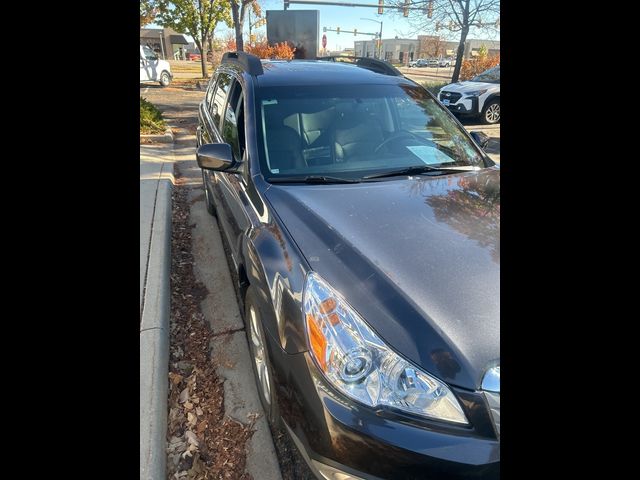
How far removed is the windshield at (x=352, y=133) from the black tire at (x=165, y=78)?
18.7 m

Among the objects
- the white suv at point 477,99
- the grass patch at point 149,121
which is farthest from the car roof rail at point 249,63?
the white suv at point 477,99

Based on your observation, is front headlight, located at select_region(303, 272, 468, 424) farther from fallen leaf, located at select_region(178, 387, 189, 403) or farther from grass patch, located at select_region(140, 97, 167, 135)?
grass patch, located at select_region(140, 97, 167, 135)

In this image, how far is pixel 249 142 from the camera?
2629 mm

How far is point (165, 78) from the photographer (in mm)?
19359

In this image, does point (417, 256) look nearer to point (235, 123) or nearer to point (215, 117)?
point (235, 123)

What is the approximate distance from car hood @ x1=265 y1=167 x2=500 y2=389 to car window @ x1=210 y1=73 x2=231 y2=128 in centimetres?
178

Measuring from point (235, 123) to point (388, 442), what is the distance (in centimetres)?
241

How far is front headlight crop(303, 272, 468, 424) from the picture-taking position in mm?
1350

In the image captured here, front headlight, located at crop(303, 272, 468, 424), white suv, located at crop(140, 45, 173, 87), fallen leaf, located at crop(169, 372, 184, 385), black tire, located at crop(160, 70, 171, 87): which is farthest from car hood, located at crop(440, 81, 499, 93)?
black tire, located at crop(160, 70, 171, 87)

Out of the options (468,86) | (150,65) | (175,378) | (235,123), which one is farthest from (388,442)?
(150,65)

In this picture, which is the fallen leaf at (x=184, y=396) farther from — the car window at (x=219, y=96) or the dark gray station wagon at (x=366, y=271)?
the car window at (x=219, y=96)
